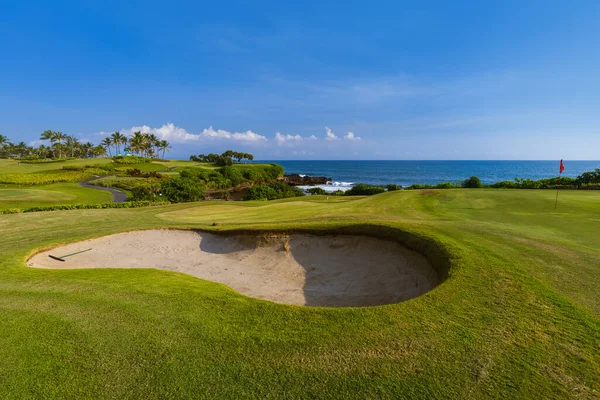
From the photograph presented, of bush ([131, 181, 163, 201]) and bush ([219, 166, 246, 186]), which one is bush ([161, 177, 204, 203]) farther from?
bush ([219, 166, 246, 186])

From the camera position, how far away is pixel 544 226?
12.6 meters

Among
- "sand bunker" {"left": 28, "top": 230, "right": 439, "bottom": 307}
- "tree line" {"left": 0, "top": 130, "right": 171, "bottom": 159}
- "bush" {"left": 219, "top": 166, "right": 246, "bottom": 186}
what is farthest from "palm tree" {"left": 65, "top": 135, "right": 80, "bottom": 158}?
"sand bunker" {"left": 28, "top": 230, "right": 439, "bottom": 307}

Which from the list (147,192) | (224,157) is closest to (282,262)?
(147,192)

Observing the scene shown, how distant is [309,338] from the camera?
16.1ft

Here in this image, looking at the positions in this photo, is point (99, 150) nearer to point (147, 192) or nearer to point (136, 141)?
point (136, 141)

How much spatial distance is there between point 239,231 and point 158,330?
29.3ft

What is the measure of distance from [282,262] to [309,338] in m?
7.38

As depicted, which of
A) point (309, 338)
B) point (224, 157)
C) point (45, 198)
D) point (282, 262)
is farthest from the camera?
point (224, 157)

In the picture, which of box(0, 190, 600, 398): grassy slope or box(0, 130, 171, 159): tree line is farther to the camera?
box(0, 130, 171, 159): tree line

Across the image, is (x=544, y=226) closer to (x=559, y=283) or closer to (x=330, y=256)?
(x=559, y=283)

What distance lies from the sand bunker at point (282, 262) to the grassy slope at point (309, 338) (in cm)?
220

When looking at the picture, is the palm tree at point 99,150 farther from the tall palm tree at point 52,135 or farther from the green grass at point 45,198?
the green grass at point 45,198

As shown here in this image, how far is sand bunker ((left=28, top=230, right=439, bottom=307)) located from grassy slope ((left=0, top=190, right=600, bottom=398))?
220 cm

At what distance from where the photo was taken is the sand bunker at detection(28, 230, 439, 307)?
919 cm
